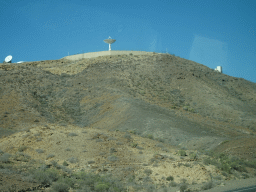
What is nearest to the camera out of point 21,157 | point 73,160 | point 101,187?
point 101,187

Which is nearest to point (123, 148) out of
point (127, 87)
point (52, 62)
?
point (127, 87)

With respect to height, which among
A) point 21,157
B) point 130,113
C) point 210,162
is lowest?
point 210,162

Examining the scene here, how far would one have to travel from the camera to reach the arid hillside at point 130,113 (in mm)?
19652

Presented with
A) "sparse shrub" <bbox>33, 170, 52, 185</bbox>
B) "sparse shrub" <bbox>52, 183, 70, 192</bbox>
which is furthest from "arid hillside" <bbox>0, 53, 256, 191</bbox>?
"sparse shrub" <bbox>52, 183, 70, 192</bbox>

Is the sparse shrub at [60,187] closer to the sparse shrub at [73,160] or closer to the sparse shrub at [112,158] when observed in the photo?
the sparse shrub at [73,160]

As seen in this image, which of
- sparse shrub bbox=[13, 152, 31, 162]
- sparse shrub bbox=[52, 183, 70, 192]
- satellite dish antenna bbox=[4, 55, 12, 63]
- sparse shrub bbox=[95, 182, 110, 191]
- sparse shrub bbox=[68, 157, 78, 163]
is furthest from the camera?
satellite dish antenna bbox=[4, 55, 12, 63]

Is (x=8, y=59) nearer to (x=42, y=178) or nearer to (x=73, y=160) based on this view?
(x=73, y=160)

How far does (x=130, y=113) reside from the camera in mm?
36094

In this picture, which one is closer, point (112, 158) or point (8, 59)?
point (112, 158)

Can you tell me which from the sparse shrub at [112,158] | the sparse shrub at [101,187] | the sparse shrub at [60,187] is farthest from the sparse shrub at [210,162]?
the sparse shrub at [60,187]

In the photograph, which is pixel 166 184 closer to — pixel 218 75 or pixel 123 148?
pixel 123 148

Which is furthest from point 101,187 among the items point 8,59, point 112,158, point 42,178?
point 8,59

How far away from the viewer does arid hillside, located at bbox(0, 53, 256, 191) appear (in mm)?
19652

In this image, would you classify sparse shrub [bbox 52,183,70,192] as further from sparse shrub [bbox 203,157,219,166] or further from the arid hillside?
sparse shrub [bbox 203,157,219,166]
